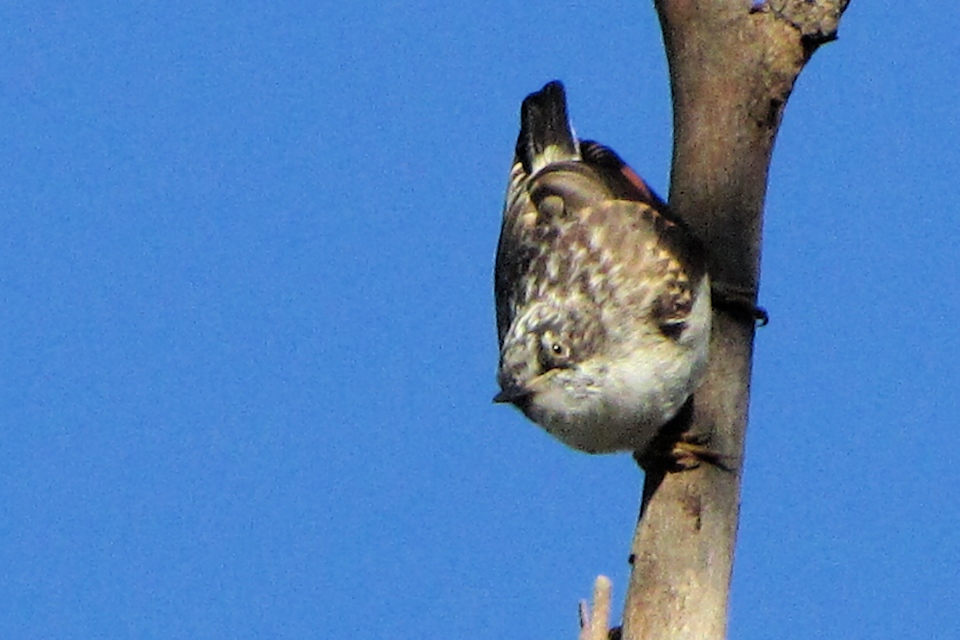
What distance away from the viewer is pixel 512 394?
4.94 metres

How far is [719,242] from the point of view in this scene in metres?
5.28

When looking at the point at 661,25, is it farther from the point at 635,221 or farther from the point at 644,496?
the point at 644,496

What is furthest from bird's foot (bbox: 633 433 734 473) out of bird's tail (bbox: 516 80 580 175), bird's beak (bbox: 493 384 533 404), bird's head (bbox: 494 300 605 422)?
bird's tail (bbox: 516 80 580 175)

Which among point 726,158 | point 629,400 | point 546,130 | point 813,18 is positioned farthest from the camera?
point 546,130

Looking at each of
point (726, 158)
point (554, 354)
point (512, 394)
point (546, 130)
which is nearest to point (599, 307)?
point (554, 354)

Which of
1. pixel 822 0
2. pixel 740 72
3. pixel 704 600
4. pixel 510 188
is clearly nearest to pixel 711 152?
pixel 740 72

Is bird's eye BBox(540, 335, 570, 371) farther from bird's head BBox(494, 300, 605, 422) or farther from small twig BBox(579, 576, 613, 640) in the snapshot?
small twig BBox(579, 576, 613, 640)

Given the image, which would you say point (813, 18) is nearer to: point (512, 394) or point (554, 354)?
point (554, 354)

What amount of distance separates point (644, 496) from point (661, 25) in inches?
75.4

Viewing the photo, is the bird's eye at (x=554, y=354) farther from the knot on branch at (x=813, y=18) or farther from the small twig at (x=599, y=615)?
the knot on branch at (x=813, y=18)

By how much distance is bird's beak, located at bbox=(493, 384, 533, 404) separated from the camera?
16.1ft

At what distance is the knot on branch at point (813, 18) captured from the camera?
511 centimetres

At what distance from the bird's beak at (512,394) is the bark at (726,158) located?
57cm

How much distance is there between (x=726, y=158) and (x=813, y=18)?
61cm
